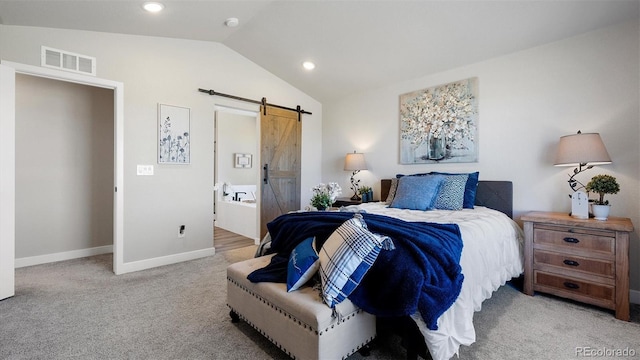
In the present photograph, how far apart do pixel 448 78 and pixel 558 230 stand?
2.07 m

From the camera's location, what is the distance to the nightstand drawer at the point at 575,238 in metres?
2.27

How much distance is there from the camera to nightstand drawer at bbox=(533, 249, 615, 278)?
227 cm

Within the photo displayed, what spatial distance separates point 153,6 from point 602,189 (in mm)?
4246

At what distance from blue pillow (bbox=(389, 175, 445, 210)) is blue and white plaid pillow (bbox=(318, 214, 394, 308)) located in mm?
1558

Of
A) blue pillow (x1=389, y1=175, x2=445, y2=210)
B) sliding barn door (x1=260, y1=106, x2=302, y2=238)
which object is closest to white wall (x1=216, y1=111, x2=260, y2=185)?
sliding barn door (x1=260, y1=106, x2=302, y2=238)

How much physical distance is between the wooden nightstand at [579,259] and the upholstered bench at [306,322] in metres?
1.84

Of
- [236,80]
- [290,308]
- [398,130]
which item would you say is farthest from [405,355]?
[236,80]

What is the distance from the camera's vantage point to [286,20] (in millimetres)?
3271

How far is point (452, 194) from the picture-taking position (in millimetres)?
3023

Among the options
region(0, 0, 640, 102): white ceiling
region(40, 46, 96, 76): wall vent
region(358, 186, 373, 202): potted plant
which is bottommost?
region(358, 186, 373, 202): potted plant

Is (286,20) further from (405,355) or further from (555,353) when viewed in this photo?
(555,353)

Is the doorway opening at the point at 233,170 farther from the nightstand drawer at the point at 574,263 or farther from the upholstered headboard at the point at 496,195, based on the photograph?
the nightstand drawer at the point at 574,263

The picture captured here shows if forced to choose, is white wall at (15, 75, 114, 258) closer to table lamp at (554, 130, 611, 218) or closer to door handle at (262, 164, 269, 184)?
door handle at (262, 164, 269, 184)

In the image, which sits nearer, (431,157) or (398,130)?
(431,157)
